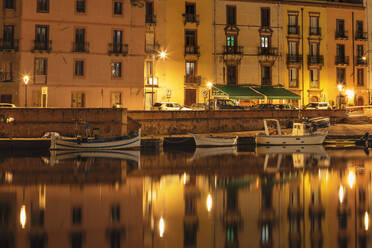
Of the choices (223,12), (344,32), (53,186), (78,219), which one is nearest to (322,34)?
(344,32)

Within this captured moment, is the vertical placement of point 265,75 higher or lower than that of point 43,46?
lower

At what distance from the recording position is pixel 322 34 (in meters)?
52.9

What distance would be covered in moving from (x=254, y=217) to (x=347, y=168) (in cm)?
1364

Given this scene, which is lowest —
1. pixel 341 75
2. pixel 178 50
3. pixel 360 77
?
pixel 360 77

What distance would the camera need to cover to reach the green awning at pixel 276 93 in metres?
47.3

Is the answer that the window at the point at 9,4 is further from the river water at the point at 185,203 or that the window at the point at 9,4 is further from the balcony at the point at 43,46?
the river water at the point at 185,203

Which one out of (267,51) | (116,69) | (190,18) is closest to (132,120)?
(116,69)

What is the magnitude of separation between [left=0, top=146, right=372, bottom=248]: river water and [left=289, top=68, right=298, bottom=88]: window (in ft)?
74.7

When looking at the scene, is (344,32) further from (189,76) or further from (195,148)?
(195,148)

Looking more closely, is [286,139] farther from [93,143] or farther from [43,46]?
[43,46]

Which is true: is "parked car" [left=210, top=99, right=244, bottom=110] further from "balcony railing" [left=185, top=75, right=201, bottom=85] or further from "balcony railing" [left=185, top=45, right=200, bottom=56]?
"balcony railing" [left=185, top=45, right=200, bottom=56]

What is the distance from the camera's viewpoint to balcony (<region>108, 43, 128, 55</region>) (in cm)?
4306

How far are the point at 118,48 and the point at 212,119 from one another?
11.2m

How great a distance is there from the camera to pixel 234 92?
46.9 m
